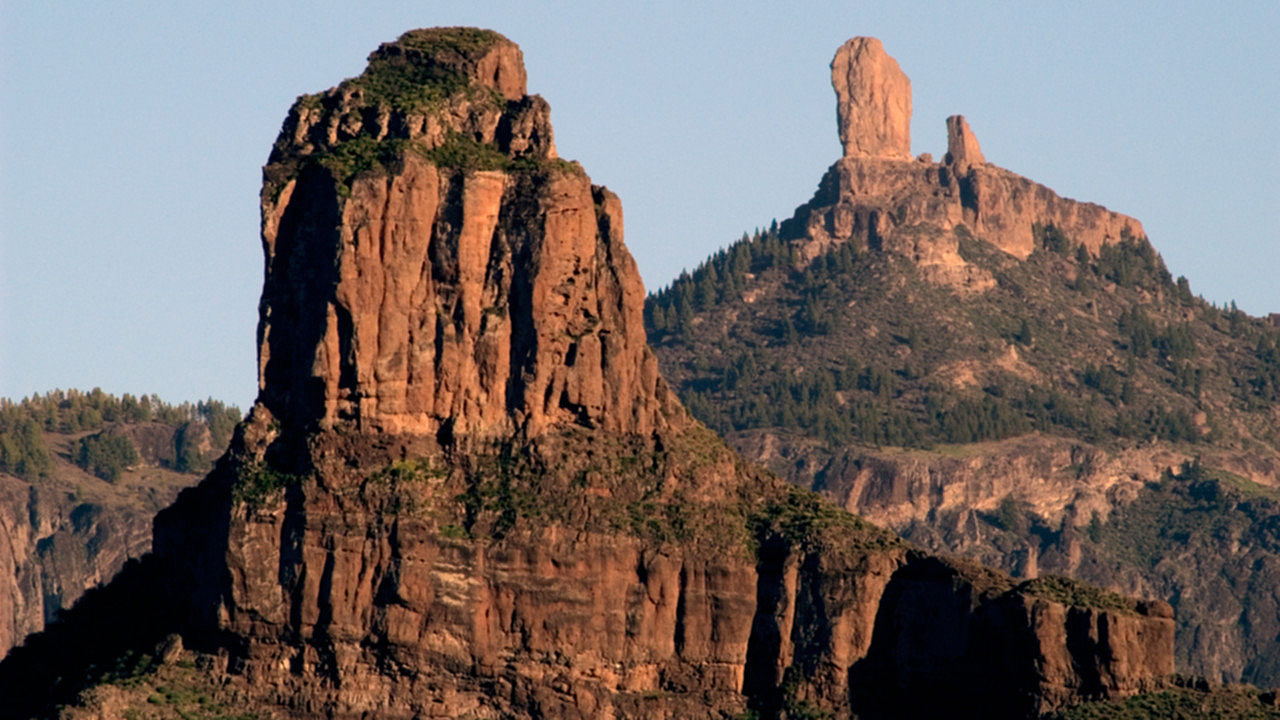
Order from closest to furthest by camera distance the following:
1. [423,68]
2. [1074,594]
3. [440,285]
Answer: [440,285] → [1074,594] → [423,68]

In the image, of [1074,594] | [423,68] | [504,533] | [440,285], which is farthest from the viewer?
[423,68]

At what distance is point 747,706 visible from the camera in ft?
490

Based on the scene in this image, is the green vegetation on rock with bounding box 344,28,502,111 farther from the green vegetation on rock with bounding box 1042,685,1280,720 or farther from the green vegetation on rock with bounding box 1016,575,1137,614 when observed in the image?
the green vegetation on rock with bounding box 1042,685,1280,720

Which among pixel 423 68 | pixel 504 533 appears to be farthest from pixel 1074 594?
pixel 423 68

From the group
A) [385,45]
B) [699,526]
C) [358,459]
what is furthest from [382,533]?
[385,45]

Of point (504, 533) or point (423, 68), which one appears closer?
point (504, 533)

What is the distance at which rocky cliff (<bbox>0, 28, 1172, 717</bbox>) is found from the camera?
145875 millimetres

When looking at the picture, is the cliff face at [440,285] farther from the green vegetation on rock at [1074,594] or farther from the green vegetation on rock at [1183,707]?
the green vegetation on rock at [1183,707]

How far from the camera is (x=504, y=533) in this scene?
147m

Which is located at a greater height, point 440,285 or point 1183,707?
point 440,285

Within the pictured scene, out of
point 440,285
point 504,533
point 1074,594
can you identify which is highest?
point 440,285

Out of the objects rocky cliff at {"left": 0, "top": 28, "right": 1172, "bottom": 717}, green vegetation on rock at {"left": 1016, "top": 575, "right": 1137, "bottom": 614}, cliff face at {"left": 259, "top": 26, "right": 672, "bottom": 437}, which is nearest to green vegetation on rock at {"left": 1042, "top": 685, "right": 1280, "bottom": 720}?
rocky cliff at {"left": 0, "top": 28, "right": 1172, "bottom": 717}

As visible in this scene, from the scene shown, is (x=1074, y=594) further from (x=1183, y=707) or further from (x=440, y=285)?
(x=440, y=285)

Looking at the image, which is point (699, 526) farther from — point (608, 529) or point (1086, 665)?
point (1086, 665)
